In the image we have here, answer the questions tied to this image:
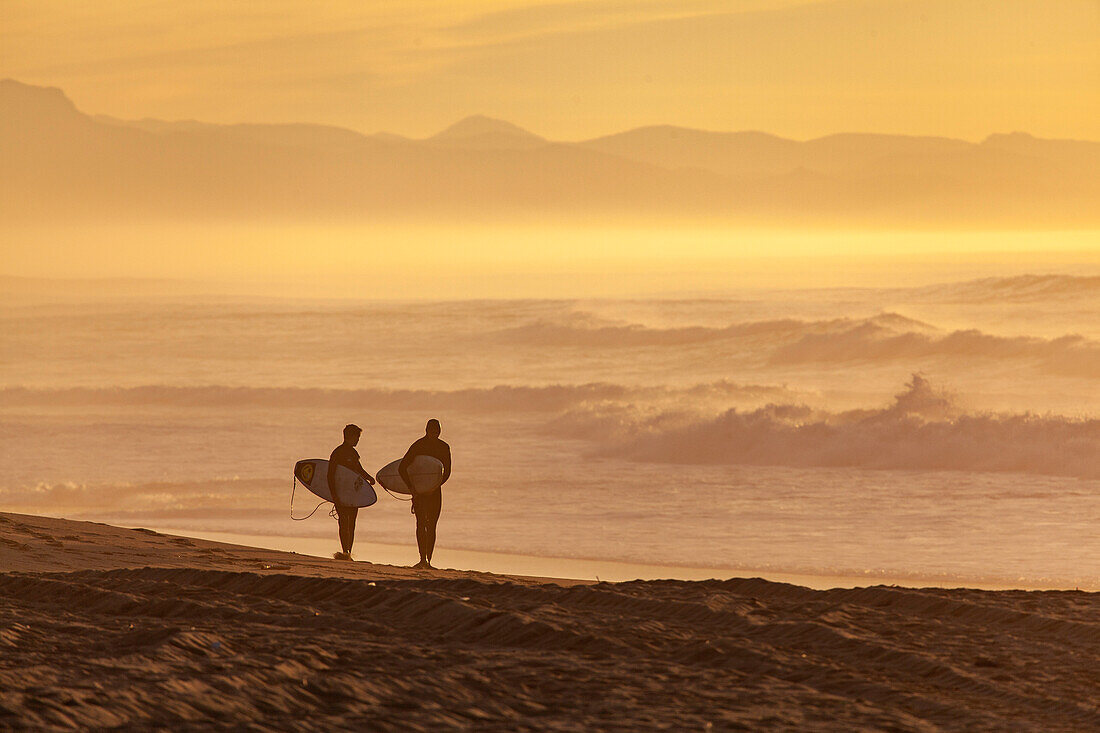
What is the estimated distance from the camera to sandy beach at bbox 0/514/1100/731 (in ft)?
19.8

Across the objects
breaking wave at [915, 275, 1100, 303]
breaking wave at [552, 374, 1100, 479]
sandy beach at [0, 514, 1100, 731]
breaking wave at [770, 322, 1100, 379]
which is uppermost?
breaking wave at [915, 275, 1100, 303]

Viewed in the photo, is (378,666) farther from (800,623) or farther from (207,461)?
(207,461)

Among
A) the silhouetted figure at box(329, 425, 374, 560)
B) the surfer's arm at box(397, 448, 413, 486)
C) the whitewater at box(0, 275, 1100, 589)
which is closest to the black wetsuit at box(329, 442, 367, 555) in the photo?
the silhouetted figure at box(329, 425, 374, 560)

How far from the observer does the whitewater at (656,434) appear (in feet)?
51.4

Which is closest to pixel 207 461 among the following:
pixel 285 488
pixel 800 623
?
pixel 285 488

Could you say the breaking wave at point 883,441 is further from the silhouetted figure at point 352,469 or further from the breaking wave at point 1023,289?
the breaking wave at point 1023,289

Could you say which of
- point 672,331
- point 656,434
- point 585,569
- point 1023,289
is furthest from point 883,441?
point 1023,289

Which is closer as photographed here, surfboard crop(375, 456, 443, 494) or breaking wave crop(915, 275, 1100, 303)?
surfboard crop(375, 456, 443, 494)

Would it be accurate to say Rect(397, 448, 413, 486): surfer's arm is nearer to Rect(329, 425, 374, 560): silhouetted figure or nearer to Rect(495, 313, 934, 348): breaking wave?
Rect(329, 425, 374, 560): silhouetted figure

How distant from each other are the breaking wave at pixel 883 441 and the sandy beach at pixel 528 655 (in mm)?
13319

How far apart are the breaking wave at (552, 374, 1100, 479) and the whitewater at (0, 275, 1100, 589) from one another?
53 mm

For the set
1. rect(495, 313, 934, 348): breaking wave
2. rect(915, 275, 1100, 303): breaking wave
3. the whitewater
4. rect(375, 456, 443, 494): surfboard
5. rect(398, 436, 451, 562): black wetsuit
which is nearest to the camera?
rect(375, 456, 443, 494): surfboard

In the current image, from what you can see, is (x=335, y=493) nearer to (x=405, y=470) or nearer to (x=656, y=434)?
(x=405, y=470)

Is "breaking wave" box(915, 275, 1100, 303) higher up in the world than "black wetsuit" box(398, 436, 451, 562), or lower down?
higher up
